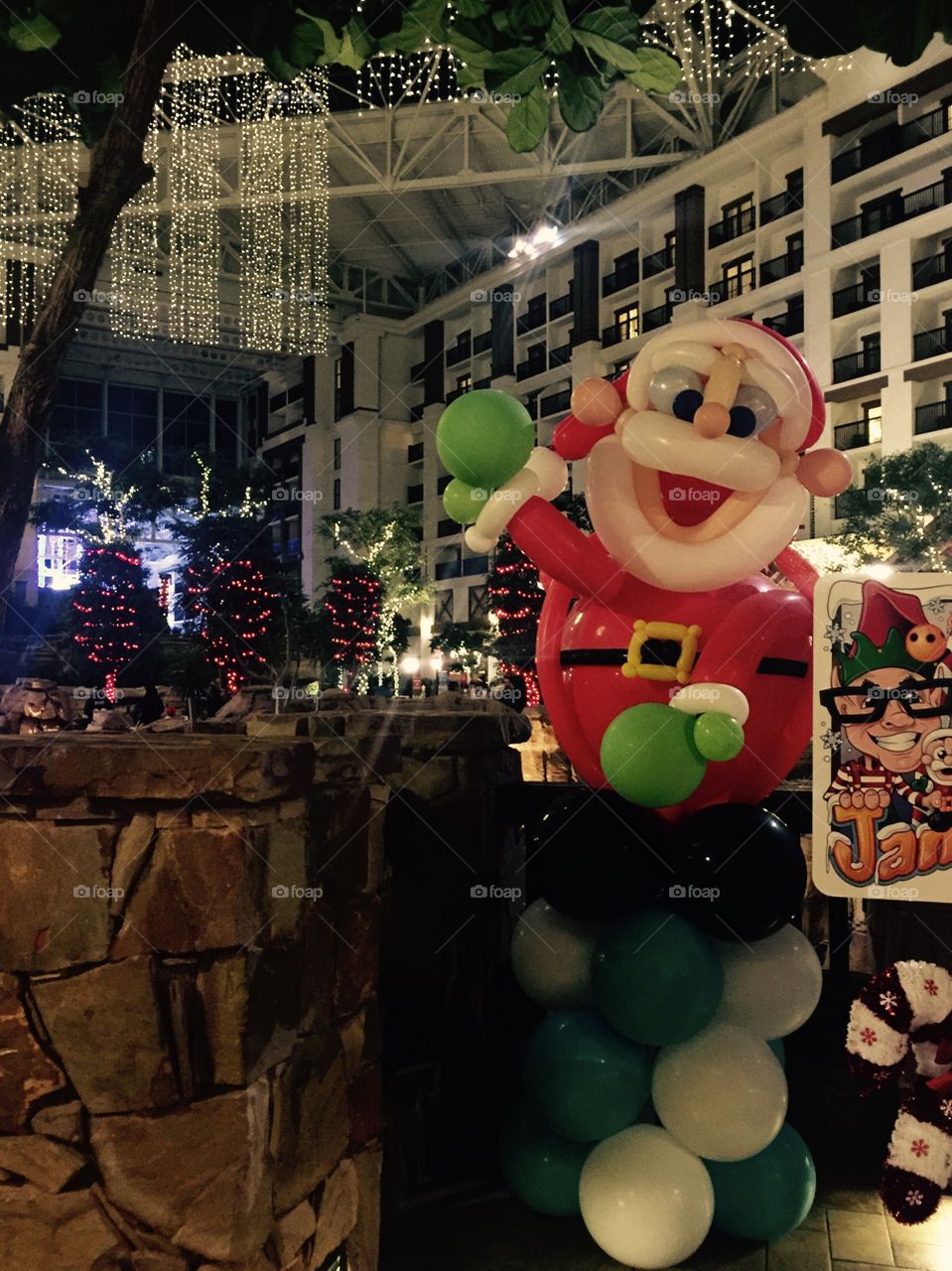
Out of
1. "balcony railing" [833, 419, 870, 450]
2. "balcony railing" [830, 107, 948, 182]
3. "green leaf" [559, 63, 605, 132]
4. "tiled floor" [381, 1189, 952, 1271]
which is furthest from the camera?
"balcony railing" [833, 419, 870, 450]

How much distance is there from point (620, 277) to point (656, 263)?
1232 mm

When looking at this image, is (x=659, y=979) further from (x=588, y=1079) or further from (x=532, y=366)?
(x=532, y=366)

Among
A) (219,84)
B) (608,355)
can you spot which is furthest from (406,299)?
(219,84)

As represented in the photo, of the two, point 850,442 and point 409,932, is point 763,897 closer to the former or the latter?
point 409,932

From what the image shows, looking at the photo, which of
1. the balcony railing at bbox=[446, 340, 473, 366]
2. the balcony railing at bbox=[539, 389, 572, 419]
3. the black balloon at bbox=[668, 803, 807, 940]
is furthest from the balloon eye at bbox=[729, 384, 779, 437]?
the balcony railing at bbox=[446, 340, 473, 366]

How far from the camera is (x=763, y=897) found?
3070 mm

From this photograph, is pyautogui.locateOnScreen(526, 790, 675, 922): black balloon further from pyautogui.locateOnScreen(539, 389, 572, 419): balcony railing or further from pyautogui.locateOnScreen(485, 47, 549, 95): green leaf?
pyautogui.locateOnScreen(539, 389, 572, 419): balcony railing

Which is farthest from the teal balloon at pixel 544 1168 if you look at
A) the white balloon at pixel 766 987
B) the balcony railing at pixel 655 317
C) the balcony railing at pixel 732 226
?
the balcony railing at pixel 655 317

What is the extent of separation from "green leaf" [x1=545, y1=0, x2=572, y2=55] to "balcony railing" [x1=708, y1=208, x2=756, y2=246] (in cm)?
2494

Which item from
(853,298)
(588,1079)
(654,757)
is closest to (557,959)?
(588,1079)

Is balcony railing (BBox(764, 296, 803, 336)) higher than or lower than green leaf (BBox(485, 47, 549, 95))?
higher

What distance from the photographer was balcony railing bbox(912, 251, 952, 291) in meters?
21.9

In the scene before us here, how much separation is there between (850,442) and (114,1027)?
24343 millimetres

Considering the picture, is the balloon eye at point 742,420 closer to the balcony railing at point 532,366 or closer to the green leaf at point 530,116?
the green leaf at point 530,116
